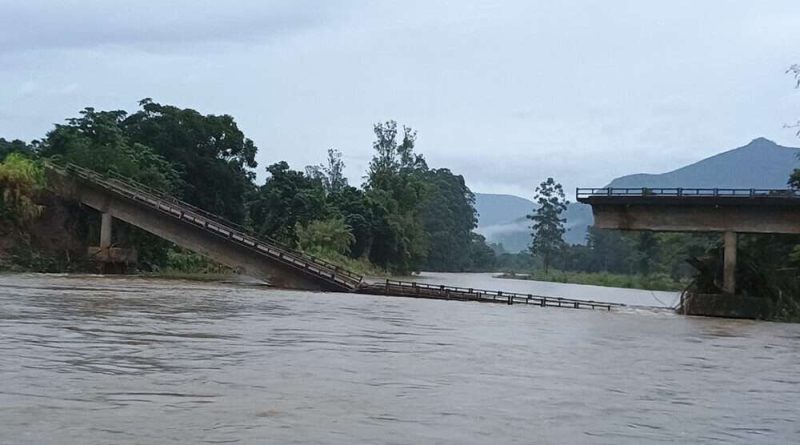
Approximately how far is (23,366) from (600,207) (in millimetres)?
34654

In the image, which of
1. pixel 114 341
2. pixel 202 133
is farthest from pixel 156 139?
pixel 114 341

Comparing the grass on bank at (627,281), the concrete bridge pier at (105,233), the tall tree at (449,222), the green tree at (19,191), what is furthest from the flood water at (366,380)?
the tall tree at (449,222)

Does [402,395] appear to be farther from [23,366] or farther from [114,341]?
[114,341]

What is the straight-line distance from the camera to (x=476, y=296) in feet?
152

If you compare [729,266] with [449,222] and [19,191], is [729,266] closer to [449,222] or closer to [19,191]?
[19,191]

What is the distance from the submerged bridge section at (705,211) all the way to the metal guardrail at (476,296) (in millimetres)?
3933

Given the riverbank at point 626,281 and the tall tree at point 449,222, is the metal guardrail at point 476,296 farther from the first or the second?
the tall tree at point 449,222

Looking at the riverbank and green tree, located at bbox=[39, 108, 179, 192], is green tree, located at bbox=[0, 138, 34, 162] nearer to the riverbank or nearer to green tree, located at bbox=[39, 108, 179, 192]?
green tree, located at bbox=[39, 108, 179, 192]

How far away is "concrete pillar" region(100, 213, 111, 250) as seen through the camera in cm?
5150

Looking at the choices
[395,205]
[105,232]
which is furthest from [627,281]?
[105,232]

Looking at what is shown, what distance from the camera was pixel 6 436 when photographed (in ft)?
29.2

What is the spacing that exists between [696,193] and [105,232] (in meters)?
31.1

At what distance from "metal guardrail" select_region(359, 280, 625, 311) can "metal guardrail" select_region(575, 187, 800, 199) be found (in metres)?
5.24

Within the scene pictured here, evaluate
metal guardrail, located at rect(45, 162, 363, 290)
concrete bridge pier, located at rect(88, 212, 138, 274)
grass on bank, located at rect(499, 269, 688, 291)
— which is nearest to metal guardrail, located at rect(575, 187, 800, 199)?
metal guardrail, located at rect(45, 162, 363, 290)
